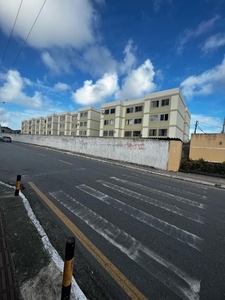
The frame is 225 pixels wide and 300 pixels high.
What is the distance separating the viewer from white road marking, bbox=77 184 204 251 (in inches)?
124

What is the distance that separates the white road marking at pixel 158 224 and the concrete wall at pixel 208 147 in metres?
10.1

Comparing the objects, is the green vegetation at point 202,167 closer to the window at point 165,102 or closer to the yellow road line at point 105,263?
the yellow road line at point 105,263

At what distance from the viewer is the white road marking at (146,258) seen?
2.08 m

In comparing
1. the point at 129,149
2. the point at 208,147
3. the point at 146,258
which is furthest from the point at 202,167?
the point at 146,258

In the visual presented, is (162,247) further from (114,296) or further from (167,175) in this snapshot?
(167,175)

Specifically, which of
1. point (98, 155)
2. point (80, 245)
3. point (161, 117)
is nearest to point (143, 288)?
point (80, 245)

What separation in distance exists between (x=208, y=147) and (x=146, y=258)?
11.9 meters

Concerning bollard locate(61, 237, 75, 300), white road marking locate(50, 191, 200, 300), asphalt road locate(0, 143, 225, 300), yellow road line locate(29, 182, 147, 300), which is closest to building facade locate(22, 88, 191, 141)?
asphalt road locate(0, 143, 225, 300)

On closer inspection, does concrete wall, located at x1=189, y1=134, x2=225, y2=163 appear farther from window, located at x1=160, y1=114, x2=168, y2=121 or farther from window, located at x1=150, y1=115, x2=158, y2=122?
window, located at x1=150, y1=115, x2=158, y2=122

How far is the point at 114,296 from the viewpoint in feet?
6.26

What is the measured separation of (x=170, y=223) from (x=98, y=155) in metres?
14.3

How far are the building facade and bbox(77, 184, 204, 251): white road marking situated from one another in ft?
89.1

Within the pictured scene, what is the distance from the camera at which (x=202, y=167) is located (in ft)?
37.8

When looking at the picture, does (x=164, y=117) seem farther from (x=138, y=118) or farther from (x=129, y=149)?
(x=129, y=149)
